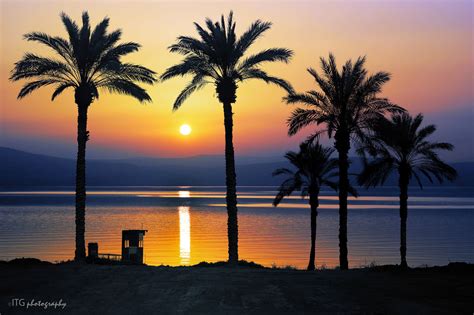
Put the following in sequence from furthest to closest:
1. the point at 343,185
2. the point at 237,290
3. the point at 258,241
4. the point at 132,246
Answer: the point at 258,241, the point at 343,185, the point at 132,246, the point at 237,290

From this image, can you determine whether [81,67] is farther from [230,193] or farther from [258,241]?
[258,241]

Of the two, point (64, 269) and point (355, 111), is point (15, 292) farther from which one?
point (355, 111)

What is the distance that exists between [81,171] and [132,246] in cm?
478

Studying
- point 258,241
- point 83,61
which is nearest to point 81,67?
point 83,61

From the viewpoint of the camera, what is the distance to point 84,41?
33.7 m

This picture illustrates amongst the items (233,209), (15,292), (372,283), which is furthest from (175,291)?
(233,209)

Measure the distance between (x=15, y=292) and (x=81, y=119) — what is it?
15.6 meters

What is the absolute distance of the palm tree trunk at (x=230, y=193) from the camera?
33.7 metres

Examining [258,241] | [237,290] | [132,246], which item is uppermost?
[132,246]

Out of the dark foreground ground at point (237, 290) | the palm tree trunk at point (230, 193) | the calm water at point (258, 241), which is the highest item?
the palm tree trunk at point (230, 193)

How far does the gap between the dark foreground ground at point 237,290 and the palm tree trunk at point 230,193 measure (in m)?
8.03

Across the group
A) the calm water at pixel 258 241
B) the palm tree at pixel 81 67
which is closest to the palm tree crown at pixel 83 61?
the palm tree at pixel 81 67

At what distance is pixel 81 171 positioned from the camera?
3378cm

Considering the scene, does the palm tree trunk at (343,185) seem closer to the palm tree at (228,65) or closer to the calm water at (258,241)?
the palm tree at (228,65)
